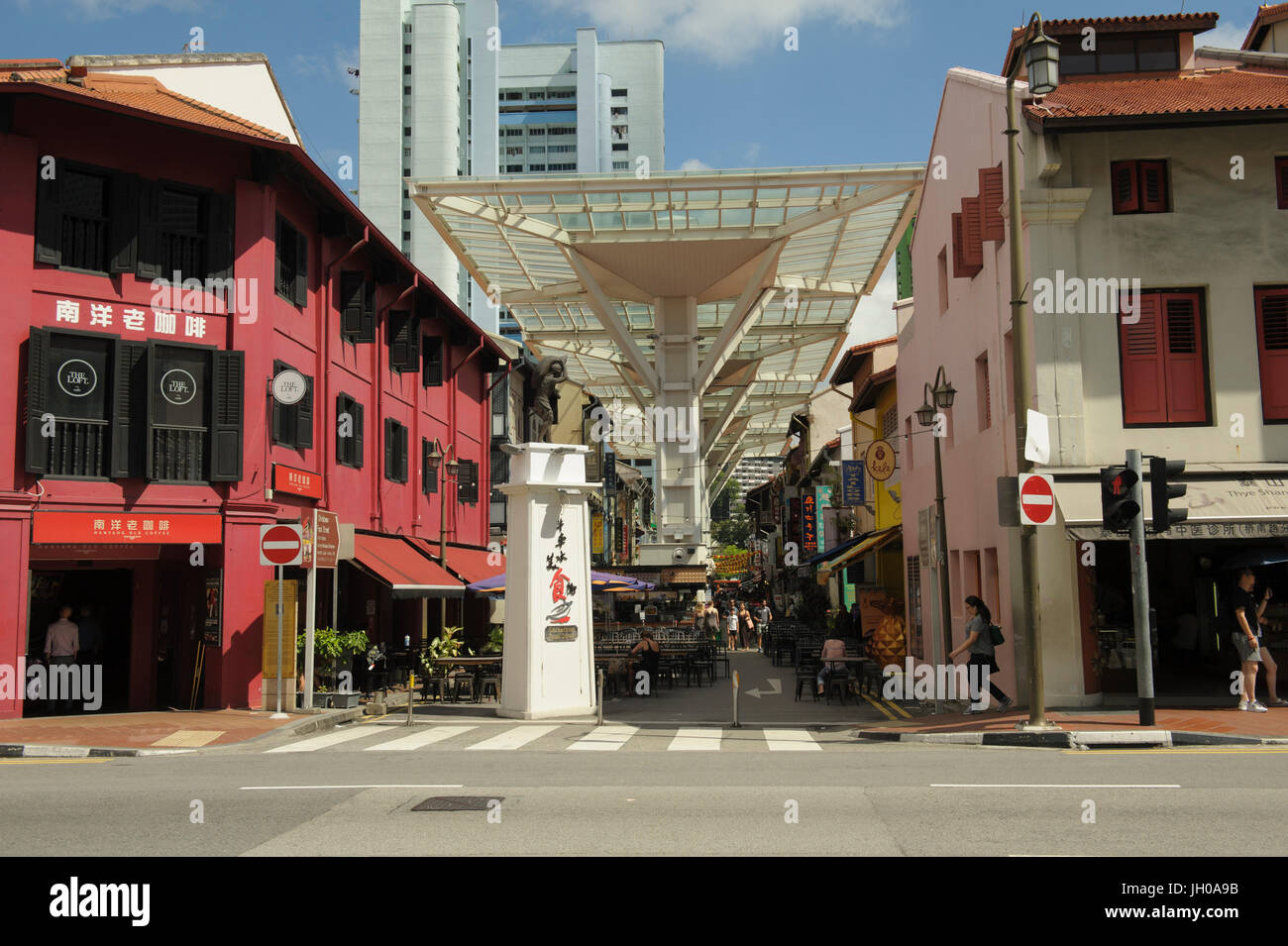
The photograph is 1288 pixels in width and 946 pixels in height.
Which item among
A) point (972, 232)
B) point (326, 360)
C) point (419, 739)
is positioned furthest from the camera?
point (326, 360)

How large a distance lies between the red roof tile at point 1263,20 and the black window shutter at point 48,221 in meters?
27.0

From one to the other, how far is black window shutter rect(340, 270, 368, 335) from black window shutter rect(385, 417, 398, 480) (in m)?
3.76

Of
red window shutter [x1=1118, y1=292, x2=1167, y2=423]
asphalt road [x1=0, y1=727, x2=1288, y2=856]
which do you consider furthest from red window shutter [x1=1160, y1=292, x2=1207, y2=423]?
asphalt road [x1=0, y1=727, x2=1288, y2=856]

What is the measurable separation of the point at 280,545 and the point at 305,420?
17.7 ft

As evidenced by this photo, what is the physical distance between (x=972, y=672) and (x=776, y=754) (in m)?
4.94

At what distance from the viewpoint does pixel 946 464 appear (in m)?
25.5

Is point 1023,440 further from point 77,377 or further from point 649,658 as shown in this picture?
point 77,377

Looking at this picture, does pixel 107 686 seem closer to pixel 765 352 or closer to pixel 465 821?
pixel 465 821

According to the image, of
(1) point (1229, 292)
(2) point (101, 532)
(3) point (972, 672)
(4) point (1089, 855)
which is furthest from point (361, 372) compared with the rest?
(4) point (1089, 855)

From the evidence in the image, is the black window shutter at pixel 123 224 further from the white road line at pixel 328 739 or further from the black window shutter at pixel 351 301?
the white road line at pixel 328 739

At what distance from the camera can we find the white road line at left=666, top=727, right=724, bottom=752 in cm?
1472

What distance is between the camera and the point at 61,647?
61.7 feet

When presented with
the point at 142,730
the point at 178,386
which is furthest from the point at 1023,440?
the point at 178,386

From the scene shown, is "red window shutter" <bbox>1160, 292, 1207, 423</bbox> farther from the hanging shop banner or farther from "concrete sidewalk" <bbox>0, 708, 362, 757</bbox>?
the hanging shop banner
